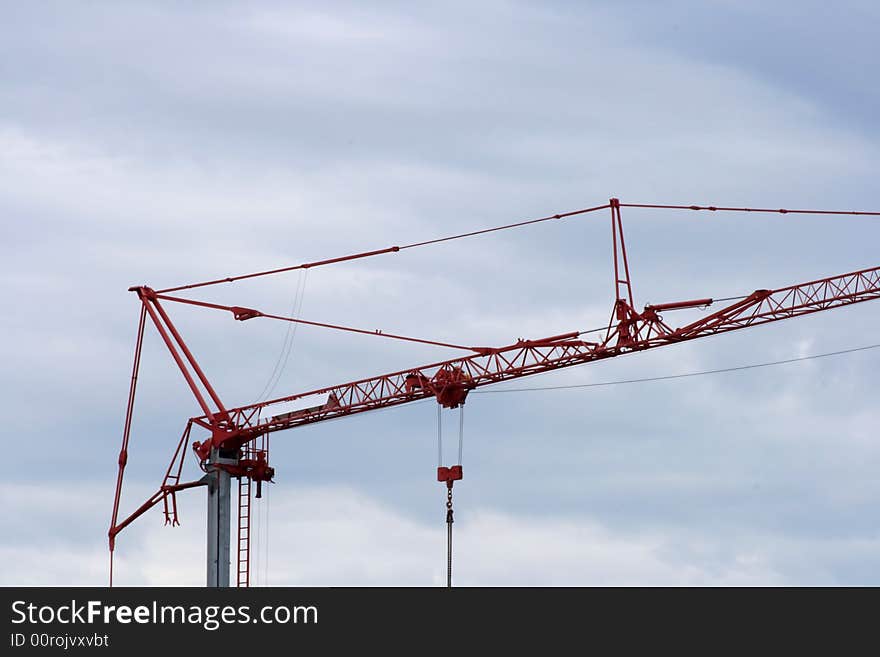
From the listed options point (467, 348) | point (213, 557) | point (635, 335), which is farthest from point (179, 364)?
A: point (635, 335)

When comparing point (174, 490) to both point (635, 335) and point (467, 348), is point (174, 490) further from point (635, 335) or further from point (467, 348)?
point (635, 335)

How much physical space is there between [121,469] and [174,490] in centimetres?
335

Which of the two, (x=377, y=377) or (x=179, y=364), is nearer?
(x=377, y=377)

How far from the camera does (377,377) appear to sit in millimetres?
87938

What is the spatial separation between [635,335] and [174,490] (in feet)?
97.0

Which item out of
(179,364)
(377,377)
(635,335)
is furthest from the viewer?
(179,364)

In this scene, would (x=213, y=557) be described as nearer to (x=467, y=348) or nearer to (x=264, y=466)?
(x=264, y=466)
